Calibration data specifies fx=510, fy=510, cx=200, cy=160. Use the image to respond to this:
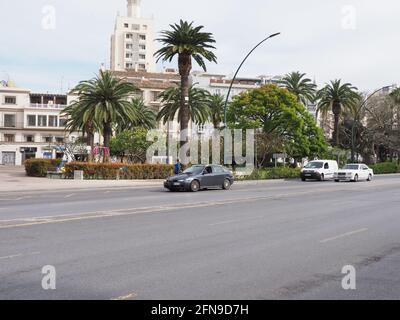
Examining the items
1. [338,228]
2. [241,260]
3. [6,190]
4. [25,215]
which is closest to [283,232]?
[338,228]

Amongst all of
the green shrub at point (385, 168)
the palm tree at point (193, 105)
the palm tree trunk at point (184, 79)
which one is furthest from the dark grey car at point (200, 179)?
the green shrub at point (385, 168)

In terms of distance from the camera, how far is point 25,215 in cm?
1459

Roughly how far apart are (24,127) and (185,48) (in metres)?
55.1

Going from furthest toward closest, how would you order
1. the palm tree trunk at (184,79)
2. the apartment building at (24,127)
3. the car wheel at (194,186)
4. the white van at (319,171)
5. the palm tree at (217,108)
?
the apartment building at (24,127)
the palm tree at (217,108)
the white van at (319,171)
the palm tree trunk at (184,79)
the car wheel at (194,186)

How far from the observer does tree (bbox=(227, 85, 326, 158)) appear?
49781 millimetres

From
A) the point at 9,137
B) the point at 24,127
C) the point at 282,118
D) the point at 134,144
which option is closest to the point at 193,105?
the point at 134,144

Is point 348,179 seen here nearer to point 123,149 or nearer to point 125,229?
point 123,149

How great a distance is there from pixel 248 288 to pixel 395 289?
1968 millimetres

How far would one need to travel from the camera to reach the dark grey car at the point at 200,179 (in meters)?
26.4

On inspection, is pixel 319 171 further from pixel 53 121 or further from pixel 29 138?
pixel 29 138

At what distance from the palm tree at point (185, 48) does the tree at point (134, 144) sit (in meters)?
7.99

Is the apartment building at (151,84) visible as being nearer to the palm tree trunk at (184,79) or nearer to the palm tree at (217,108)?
the palm tree at (217,108)

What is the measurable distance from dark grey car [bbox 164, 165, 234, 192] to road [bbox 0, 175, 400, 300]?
9.99 m

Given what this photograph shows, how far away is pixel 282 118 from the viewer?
1971 inches
